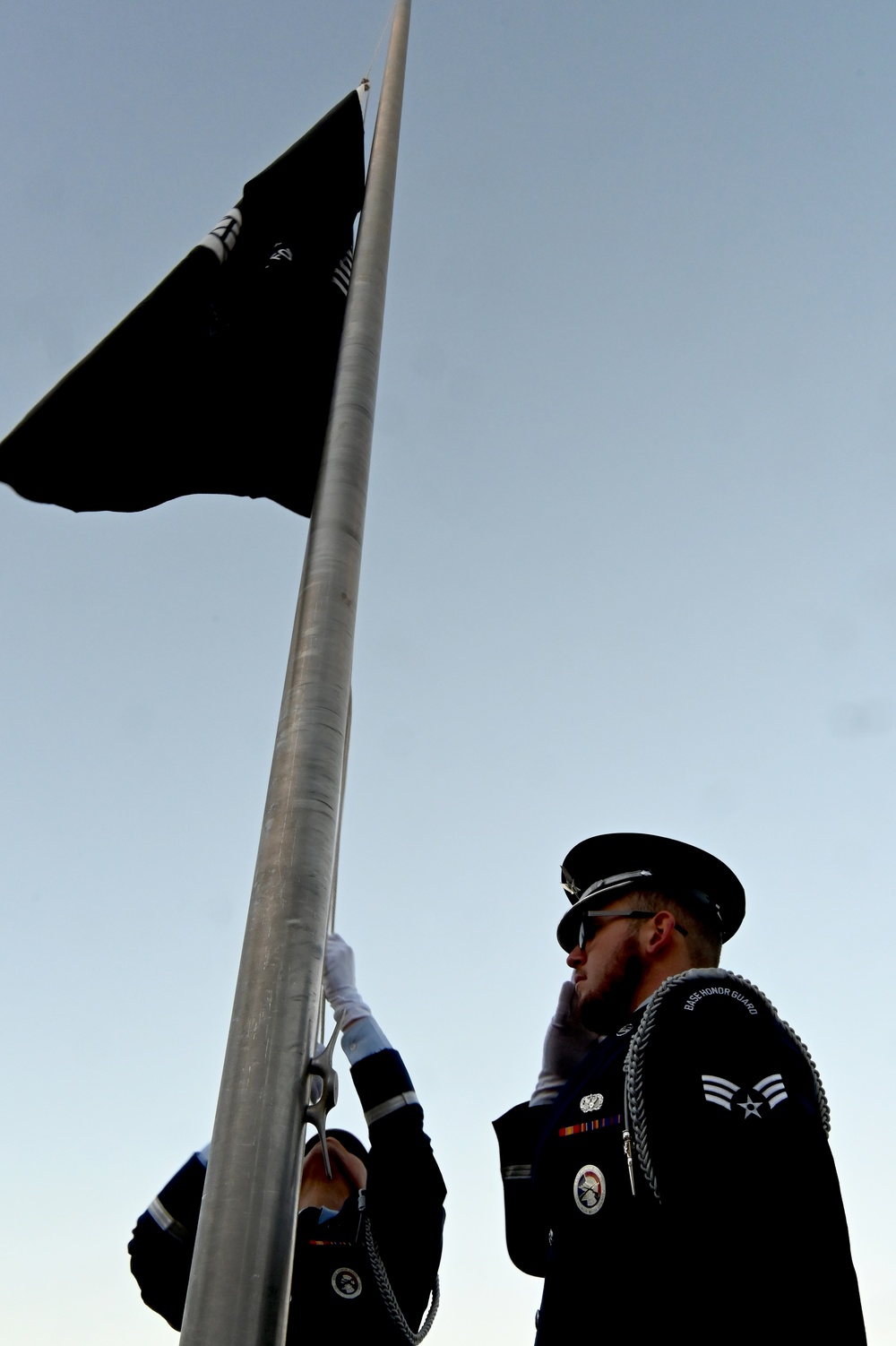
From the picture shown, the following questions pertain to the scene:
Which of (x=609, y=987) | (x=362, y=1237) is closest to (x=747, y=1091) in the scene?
(x=609, y=987)

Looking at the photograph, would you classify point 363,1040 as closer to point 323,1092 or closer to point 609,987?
point 609,987

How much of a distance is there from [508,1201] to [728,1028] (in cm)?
120

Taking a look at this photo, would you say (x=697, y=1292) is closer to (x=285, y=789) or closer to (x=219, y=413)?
(x=285, y=789)

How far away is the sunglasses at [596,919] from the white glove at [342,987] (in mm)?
827

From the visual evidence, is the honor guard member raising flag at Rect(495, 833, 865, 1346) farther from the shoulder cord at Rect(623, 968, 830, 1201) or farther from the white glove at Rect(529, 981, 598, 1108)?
the white glove at Rect(529, 981, 598, 1108)

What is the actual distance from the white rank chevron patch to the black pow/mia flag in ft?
10.8

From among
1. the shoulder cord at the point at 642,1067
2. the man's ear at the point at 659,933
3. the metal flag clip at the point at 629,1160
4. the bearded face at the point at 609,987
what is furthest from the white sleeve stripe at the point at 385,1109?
the metal flag clip at the point at 629,1160

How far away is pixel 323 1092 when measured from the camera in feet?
10.3

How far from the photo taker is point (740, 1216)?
2734mm

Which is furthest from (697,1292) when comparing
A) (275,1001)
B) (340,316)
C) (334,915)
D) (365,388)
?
(340,316)

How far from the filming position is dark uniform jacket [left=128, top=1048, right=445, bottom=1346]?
168 inches

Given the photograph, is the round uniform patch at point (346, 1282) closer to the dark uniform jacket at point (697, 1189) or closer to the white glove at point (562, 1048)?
the white glove at point (562, 1048)

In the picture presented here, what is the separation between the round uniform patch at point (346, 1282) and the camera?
5.18m

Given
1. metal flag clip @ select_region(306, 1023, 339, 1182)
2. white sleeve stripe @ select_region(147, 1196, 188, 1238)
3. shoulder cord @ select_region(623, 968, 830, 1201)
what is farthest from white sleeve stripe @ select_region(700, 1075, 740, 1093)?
white sleeve stripe @ select_region(147, 1196, 188, 1238)
